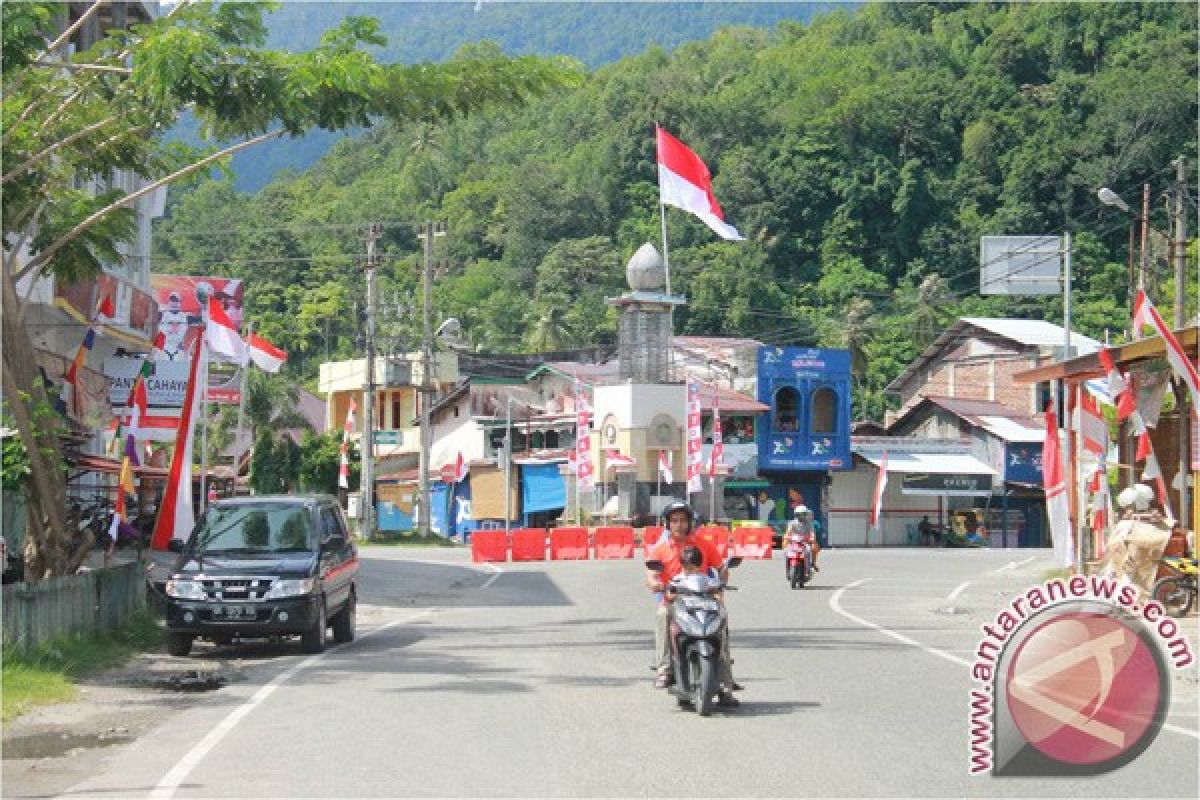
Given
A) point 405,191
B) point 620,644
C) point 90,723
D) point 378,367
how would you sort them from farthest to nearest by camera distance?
point 405,191 → point 378,367 → point 620,644 → point 90,723

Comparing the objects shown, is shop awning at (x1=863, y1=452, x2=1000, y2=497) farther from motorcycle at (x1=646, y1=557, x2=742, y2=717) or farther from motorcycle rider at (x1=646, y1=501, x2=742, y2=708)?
motorcycle at (x1=646, y1=557, x2=742, y2=717)

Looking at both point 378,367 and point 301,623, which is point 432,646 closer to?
point 301,623

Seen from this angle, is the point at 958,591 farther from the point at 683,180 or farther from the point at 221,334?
the point at 683,180

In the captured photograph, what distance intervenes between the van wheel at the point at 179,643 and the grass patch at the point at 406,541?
36.7m

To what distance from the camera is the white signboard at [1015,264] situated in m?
50.3

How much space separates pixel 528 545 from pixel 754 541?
263 inches

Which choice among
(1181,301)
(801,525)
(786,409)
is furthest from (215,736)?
(786,409)

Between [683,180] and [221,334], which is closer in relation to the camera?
[221,334]

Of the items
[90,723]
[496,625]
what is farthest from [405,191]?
[90,723]

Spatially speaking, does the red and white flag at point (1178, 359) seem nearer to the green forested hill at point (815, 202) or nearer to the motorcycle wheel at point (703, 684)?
the motorcycle wheel at point (703, 684)

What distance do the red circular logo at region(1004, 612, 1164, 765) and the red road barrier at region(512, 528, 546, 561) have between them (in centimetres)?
4009

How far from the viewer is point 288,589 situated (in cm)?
1850

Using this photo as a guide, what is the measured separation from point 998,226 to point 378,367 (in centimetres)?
3347

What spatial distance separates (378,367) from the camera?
8325 cm
